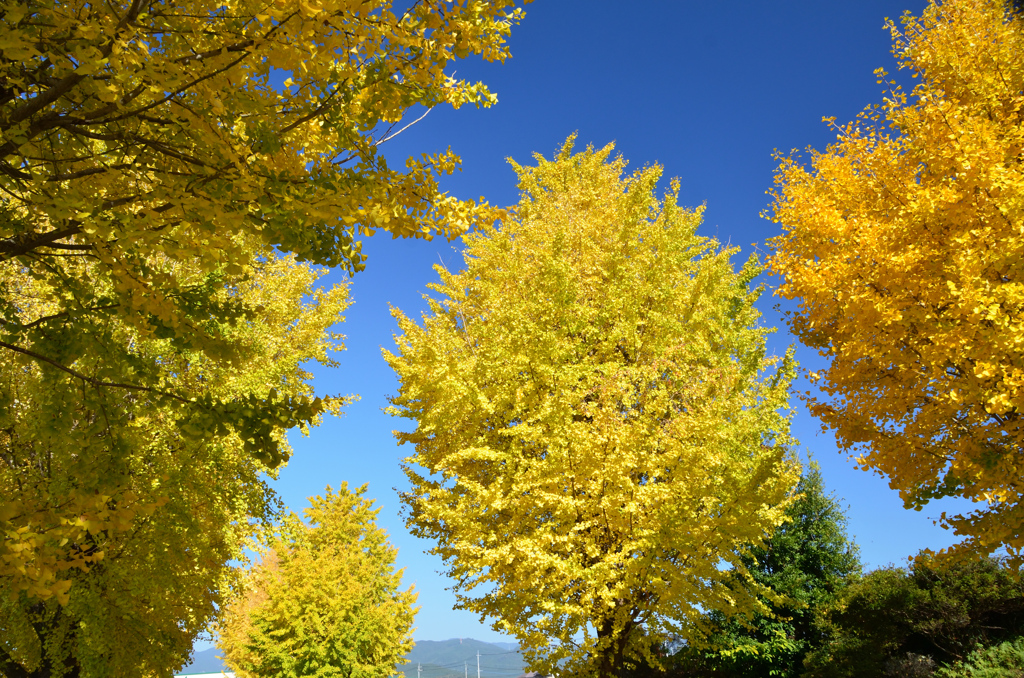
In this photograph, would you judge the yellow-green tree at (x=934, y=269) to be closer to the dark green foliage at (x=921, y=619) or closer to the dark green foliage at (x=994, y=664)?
the dark green foliage at (x=994, y=664)

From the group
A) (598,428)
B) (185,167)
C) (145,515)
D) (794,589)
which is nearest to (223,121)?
(185,167)

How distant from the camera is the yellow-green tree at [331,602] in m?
15.1

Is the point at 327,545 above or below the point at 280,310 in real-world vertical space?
below

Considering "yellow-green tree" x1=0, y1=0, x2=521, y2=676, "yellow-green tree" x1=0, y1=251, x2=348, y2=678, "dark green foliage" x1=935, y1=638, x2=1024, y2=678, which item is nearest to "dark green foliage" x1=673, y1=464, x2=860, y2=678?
"dark green foliage" x1=935, y1=638, x2=1024, y2=678

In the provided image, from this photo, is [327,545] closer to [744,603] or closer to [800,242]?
[744,603]

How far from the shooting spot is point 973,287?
691 centimetres

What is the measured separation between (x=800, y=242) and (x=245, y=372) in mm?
10685

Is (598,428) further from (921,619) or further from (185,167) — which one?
(921,619)

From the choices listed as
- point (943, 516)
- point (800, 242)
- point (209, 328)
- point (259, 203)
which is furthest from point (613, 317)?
point (259, 203)

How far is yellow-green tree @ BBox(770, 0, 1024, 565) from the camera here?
721 cm

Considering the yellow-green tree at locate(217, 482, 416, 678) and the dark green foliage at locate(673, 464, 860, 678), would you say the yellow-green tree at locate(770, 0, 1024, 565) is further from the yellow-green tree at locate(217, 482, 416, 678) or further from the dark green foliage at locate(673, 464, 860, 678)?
the yellow-green tree at locate(217, 482, 416, 678)

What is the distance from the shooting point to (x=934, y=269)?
333 inches

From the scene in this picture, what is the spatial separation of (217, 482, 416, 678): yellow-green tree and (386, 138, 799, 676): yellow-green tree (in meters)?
5.60

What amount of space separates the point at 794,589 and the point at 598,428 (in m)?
12.9
